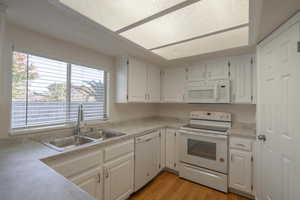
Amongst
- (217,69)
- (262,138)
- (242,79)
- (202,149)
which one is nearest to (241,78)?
(242,79)

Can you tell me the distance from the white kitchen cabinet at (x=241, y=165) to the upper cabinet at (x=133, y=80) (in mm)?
1672

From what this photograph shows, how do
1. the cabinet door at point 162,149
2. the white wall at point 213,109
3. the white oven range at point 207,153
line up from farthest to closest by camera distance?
1. the cabinet door at point 162,149
2. the white wall at point 213,109
3. the white oven range at point 207,153

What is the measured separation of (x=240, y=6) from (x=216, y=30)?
0.38 meters

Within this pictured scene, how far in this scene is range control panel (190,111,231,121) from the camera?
261 centimetres

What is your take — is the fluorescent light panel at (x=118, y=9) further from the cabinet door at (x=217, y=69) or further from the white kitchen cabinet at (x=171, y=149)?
the white kitchen cabinet at (x=171, y=149)

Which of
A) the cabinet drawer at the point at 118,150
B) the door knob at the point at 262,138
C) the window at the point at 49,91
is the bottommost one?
the cabinet drawer at the point at 118,150

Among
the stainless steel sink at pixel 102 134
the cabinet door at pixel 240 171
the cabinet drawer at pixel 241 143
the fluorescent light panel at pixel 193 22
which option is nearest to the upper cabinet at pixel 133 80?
the stainless steel sink at pixel 102 134

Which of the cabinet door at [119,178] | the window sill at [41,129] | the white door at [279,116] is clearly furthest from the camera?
the cabinet door at [119,178]

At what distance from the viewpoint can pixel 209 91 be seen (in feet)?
8.46

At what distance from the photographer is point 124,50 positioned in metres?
2.22

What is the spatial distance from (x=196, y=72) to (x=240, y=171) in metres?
1.79

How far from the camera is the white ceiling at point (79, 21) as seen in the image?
113 centimetres

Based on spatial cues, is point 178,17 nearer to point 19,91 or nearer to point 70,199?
point 70,199

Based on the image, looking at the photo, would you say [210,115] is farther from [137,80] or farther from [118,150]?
[118,150]
